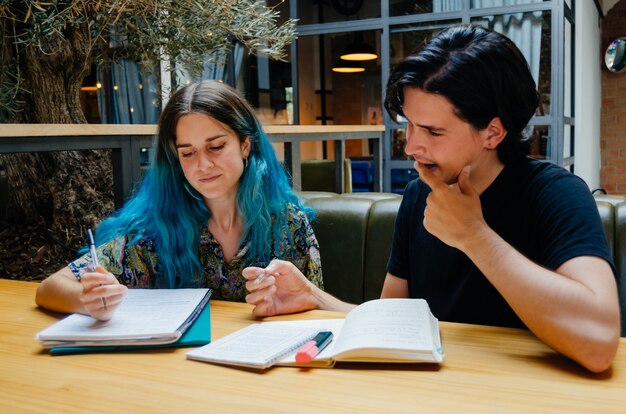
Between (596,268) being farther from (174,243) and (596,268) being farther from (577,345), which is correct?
(174,243)

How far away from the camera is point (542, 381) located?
2.85ft

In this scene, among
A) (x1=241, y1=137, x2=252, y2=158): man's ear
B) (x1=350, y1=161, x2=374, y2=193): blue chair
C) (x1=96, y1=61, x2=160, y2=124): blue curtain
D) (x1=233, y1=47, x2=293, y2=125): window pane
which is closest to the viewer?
(x1=241, y1=137, x2=252, y2=158): man's ear

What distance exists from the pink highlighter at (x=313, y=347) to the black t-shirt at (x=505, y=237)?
345 millimetres

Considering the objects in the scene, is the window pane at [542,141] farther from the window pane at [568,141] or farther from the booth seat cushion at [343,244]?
the booth seat cushion at [343,244]

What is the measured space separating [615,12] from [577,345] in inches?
326

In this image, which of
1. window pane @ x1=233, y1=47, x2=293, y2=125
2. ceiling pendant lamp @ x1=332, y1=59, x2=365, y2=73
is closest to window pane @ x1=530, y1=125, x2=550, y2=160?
window pane @ x1=233, y1=47, x2=293, y2=125

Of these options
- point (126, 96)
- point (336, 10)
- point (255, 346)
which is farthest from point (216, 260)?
point (336, 10)

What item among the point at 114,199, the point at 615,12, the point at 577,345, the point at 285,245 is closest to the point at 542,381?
the point at 577,345

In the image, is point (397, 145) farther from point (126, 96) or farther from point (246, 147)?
point (246, 147)

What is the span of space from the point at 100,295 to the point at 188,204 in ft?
1.74

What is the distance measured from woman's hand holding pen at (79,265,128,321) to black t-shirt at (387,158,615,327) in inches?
26.7

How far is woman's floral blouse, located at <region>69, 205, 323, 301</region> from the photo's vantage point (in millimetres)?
1565

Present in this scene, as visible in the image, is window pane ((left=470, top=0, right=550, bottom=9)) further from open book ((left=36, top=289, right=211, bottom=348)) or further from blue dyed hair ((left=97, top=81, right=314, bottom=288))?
open book ((left=36, top=289, right=211, bottom=348))

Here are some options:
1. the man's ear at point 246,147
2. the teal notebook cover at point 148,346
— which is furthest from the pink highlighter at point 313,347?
the man's ear at point 246,147
